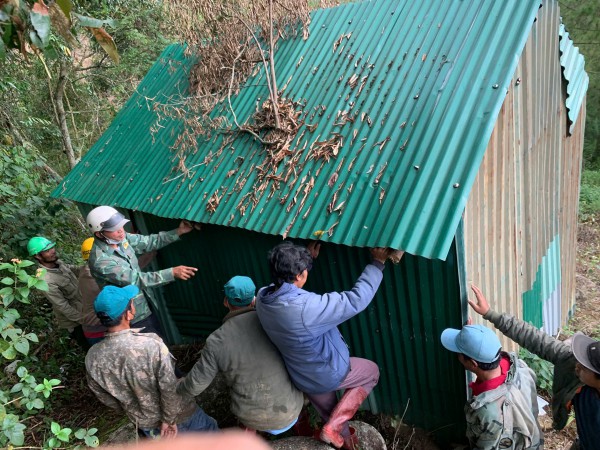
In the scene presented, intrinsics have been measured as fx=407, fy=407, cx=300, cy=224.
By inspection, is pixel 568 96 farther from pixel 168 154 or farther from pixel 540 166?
pixel 168 154

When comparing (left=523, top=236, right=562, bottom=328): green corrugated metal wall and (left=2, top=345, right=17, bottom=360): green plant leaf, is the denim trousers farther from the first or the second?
(left=523, top=236, right=562, bottom=328): green corrugated metal wall

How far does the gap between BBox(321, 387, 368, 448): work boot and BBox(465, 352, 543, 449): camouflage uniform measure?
0.96 metres

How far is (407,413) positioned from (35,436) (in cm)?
410

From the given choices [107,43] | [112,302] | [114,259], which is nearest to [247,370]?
[112,302]

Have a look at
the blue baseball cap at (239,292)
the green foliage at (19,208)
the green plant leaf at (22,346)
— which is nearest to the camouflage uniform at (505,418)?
the blue baseball cap at (239,292)

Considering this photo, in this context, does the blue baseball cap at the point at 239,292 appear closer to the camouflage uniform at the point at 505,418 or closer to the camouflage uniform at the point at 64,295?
the camouflage uniform at the point at 505,418

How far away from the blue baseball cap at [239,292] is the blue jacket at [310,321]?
0.98 ft

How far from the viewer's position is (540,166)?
5215 millimetres

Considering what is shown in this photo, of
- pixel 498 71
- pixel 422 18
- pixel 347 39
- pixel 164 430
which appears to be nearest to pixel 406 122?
pixel 498 71

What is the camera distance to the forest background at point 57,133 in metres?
3.46

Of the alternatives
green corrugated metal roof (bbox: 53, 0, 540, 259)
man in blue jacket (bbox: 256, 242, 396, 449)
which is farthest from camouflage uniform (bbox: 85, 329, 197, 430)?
green corrugated metal roof (bbox: 53, 0, 540, 259)

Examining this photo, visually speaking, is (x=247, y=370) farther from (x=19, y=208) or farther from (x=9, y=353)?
(x=19, y=208)

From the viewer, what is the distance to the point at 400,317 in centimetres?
389

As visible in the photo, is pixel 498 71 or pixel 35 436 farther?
pixel 35 436
